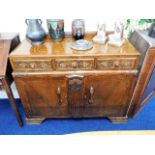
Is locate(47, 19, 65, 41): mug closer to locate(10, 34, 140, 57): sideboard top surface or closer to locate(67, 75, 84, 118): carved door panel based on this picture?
locate(10, 34, 140, 57): sideboard top surface

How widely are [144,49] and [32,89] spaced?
3.01ft

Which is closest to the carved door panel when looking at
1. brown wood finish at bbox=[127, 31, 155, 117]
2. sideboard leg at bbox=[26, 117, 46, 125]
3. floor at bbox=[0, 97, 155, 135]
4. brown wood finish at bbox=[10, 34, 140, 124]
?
brown wood finish at bbox=[10, 34, 140, 124]

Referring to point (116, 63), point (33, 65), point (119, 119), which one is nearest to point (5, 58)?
point (33, 65)

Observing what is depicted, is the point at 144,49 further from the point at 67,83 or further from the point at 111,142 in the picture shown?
the point at 111,142

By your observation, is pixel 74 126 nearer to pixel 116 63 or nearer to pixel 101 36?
pixel 116 63

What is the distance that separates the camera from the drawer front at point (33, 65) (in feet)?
3.53

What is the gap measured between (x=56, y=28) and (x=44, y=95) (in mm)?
562

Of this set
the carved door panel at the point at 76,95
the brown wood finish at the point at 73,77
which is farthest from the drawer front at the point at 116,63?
the carved door panel at the point at 76,95

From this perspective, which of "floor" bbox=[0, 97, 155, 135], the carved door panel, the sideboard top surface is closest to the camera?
the sideboard top surface

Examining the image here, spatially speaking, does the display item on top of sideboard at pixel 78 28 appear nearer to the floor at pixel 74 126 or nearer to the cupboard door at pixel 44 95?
the cupboard door at pixel 44 95

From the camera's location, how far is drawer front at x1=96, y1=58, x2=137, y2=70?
1.08 m

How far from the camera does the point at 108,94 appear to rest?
4.18 ft

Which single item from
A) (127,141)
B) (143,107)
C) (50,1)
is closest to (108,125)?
(143,107)

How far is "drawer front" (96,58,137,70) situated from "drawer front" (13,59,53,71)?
0.36m
